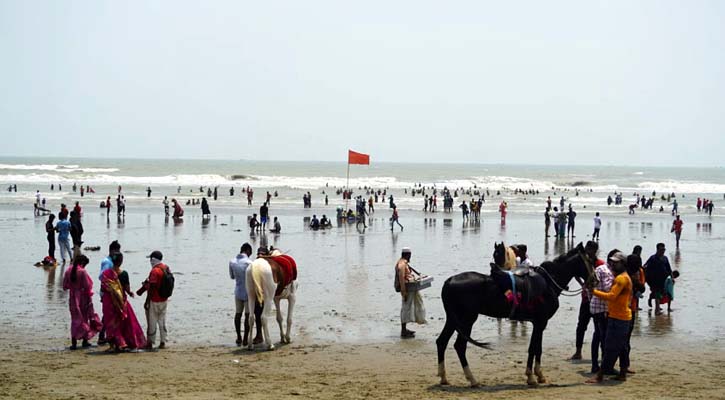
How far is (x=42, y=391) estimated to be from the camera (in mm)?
8820

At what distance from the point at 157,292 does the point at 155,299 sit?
5.4 inches

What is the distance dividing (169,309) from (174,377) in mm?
5702

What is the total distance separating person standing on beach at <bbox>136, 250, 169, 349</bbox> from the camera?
1137 cm

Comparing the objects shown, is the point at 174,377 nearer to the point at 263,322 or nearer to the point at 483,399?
the point at 263,322

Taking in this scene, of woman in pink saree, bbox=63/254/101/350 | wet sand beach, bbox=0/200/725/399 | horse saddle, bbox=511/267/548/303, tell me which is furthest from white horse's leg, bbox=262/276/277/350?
horse saddle, bbox=511/267/548/303

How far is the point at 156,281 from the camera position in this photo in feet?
37.4

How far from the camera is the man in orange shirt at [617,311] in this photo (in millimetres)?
9336

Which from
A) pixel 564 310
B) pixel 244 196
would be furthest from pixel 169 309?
pixel 244 196

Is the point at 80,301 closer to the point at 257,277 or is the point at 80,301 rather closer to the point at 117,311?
the point at 117,311

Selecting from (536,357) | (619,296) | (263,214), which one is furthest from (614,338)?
(263,214)

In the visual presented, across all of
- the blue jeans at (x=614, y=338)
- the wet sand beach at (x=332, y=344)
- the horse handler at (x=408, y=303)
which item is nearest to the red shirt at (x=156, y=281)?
the wet sand beach at (x=332, y=344)

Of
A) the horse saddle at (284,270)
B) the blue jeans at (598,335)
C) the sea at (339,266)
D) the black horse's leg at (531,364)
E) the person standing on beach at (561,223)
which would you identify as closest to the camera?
the black horse's leg at (531,364)

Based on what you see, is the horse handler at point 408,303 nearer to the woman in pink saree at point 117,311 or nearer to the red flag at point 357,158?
the woman in pink saree at point 117,311

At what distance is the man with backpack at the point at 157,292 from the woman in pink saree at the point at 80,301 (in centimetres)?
88
